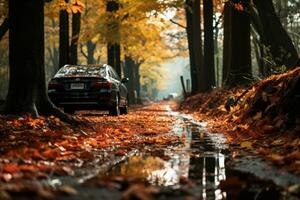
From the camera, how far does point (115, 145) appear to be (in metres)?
6.63

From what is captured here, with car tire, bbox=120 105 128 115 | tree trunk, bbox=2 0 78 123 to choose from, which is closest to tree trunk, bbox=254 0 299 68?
car tire, bbox=120 105 128 115

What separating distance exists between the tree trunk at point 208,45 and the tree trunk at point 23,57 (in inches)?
544

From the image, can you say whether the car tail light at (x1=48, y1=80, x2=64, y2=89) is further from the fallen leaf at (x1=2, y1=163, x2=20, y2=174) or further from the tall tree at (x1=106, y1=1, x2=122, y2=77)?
the tall tree at (x1=106, y1=1, x2=122, y2=77)

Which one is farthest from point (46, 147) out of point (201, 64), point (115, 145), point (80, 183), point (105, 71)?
point (201, 64)

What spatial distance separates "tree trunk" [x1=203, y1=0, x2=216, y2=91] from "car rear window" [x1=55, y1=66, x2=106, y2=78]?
878 centimetres

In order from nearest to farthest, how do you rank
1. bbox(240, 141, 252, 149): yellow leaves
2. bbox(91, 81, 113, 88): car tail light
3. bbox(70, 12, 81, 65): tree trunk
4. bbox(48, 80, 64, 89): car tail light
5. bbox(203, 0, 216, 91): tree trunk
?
bbox(240, 141, 252, 149): yellow leaves → bbox(48, 80, 64, 89): car tail light → bbox(91, 81, 113, 88): car tail light → bbox(70, 12, 81, 65): tree trunk → bbox(203, 0, 216, 91): tree trunk

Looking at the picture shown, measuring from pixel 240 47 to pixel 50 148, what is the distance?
1016 centimetres

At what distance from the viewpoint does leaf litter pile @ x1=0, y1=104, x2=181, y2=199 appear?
12.0 ft

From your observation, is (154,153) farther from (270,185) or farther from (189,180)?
(270,185)

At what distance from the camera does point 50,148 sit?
5547mm

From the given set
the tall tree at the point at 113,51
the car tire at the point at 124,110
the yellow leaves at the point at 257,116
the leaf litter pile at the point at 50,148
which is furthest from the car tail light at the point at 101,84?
the tall tree at the point at 113,51

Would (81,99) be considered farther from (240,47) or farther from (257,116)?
(257,116)

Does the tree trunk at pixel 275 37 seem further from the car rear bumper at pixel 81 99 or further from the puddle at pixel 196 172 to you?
the puddle at pixel 196 172

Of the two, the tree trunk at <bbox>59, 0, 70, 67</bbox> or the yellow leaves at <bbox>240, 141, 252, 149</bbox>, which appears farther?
the tree trunk at <bbox>59, 0, 70, 67</bbox>
